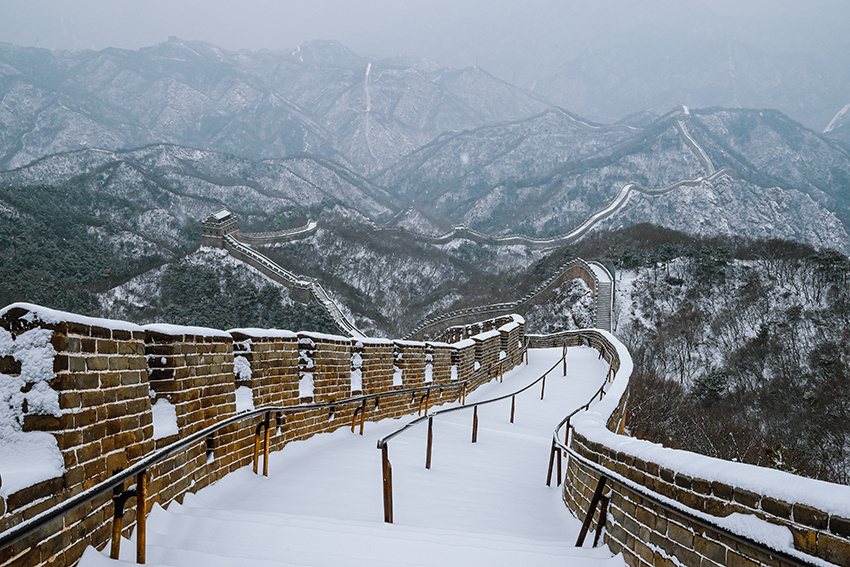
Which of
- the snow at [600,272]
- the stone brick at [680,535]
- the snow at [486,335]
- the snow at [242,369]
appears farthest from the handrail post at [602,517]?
the snow at [600,272]

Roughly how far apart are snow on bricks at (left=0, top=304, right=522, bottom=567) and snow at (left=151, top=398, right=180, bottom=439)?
0.03 feet

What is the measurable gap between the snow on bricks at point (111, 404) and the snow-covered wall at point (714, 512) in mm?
3066

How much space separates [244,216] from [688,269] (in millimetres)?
78800

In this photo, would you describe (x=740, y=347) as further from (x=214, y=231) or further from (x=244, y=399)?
(x=214, y=231)

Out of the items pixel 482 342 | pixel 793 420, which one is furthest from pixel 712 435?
pixel 482 342

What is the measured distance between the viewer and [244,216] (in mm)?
103125

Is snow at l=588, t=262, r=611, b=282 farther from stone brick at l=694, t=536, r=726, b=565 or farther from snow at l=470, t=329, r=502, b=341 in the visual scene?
stone brick at l=694, t=536, r=726, b=565

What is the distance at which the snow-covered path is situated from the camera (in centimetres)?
349

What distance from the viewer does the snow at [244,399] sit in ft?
19.1

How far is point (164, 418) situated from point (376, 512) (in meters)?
1.83

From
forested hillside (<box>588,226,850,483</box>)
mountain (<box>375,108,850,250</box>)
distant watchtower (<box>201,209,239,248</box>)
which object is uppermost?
mountain (<box>375,108,850,250</box>)

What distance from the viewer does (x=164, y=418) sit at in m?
4.37

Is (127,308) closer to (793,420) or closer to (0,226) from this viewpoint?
(0,226)

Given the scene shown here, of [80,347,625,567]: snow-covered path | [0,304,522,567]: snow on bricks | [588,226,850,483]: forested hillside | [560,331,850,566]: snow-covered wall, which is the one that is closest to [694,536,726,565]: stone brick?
[560,331,850,566]: snow-covered wall
